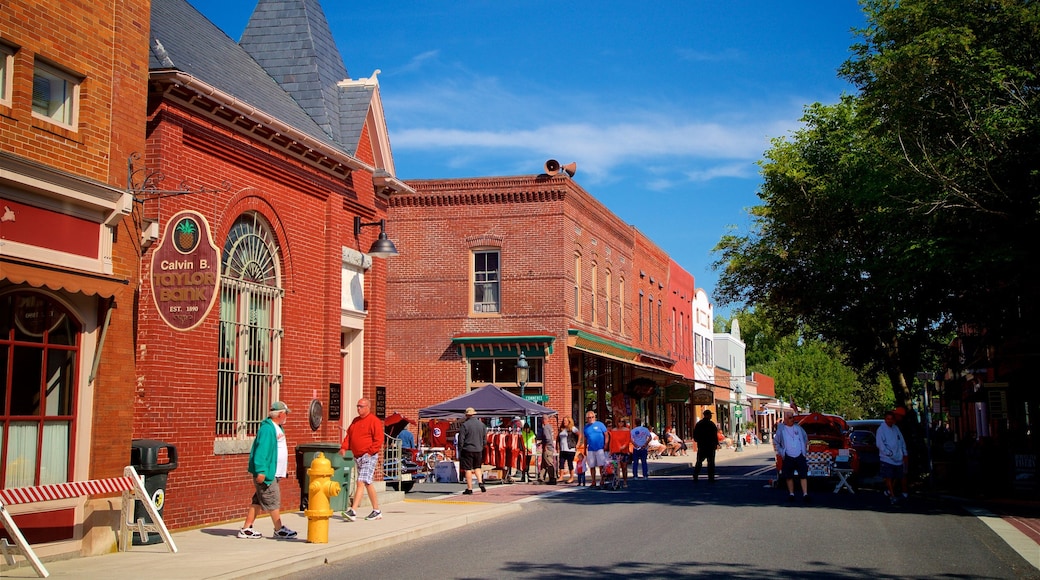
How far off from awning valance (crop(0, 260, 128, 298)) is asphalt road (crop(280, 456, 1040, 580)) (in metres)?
3.83

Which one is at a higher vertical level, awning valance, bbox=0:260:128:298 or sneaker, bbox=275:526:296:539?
awning valance, bbox=0:260:128:298

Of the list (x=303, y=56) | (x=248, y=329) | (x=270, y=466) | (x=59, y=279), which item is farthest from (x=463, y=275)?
(x=59, y=279)

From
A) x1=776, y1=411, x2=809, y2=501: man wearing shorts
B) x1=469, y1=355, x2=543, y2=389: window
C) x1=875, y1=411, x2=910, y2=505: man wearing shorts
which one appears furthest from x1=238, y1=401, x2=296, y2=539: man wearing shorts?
x1=469, y1=355, x2=543, y2=389: window

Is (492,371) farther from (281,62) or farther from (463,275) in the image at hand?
(281,62)

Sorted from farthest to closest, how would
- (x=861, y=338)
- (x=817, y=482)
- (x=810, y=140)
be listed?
(x=810, y=140) < (x=861, y=338) < (x=817, y=482)

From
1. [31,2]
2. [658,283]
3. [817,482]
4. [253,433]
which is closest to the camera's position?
[31,2]

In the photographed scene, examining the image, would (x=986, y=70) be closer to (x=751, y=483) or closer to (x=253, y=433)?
(x=751, y=483)

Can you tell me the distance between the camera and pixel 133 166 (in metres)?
12.2

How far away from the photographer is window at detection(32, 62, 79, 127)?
432 inches

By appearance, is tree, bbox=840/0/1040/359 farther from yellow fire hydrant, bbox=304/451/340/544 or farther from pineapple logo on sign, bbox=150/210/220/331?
pineapple logo on sign, bbox=150/210/220/331

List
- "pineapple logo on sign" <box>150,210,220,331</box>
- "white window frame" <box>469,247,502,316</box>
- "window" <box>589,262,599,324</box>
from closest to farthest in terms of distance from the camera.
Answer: "pineapple logo on sign" <box>150,210,220,331</box>, "white window frame" <box>469,247,502,316</box>, "window" <box>589,262,599,324</box>

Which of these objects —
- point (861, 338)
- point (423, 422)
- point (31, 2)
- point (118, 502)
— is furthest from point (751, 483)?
point (31, 2)

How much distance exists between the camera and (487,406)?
23.9 meters

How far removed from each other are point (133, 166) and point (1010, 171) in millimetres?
13949
